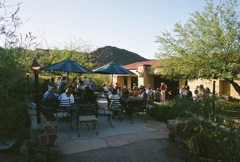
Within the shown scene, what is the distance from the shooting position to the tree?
11.0m

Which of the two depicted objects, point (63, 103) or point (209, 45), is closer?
point (63, 103)

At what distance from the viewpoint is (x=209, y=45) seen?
11.4 meters

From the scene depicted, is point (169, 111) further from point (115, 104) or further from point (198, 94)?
point (198, 94)

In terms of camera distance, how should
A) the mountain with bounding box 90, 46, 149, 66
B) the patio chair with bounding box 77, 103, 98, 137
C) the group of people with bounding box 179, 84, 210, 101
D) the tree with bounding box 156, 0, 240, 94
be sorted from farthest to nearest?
1. the mountain with bounding box 90, 46, 149, 66
2. the tree with bounding box 156, 0, 240, 94
3. the group of people with bounding box 179, 84, 210, 101
4. the patio chair with bounding box 77, 103, 98, 137

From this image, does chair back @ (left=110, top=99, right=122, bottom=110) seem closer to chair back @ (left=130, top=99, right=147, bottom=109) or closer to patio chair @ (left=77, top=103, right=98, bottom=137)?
chair back @ (left=130, top=99, right=147, bottom=109)

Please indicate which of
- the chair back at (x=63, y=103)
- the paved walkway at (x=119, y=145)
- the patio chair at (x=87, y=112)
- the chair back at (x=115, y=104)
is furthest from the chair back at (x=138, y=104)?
the chair back at (x=63, y=103)

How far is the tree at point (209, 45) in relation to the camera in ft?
36.2

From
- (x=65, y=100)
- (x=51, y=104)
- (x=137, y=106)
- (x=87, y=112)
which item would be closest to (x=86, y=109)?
(x=87, y=112)

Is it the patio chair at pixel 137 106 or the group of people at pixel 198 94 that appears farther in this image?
the patio chair at pixel 137 106

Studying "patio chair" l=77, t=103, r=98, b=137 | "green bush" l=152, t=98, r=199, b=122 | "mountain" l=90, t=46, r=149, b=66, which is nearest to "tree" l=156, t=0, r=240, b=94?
"green bush" l=152, t=98, r=199, b=122

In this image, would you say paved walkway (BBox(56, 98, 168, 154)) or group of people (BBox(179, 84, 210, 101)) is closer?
paved walkway (BBox(56, 98, 168, 154))

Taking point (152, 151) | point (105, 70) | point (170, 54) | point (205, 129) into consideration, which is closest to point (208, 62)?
point (170, 54)

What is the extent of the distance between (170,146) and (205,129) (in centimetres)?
107

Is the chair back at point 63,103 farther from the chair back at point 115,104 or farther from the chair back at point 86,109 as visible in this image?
the chair back at point 115,104
